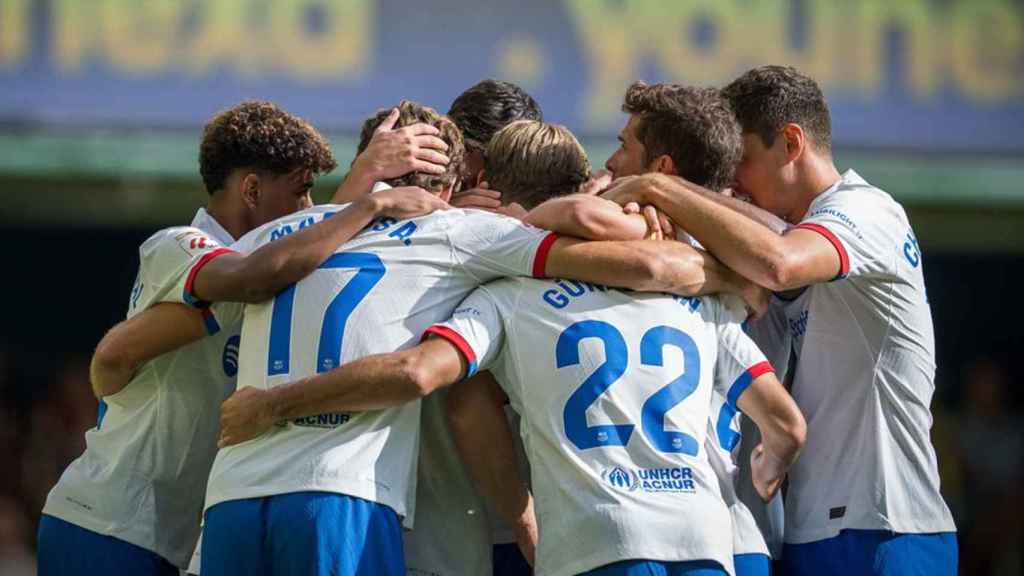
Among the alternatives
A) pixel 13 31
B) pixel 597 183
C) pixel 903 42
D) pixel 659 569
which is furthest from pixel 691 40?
pixel 659 569

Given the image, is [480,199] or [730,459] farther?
[480,199]

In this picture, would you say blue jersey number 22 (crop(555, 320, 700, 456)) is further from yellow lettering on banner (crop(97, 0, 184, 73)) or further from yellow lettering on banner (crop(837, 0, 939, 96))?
yellow lettering on banner (crop(837, 0, 939, 96))

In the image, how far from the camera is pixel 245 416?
14.6ft

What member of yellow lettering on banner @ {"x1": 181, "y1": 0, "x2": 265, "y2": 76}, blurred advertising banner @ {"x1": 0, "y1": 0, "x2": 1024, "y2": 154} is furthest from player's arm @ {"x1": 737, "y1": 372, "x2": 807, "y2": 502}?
yellow lettering on banner @ {"x1": 181, "y1": 0, "x2": 265, "y2": 76}

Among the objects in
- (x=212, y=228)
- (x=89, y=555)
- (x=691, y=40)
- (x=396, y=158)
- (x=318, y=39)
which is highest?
(x=396, y=158)

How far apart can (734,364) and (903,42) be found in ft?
23.4

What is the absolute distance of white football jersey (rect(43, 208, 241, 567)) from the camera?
497 centimetres

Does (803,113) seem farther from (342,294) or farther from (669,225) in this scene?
(342,294)

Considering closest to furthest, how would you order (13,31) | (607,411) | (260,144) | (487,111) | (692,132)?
(607,411) → (692,132) → (260,144) → (487,111) → (13,31)

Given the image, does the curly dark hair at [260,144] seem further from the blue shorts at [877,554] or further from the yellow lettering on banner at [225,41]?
the yellow lettering on banner at [225,41]

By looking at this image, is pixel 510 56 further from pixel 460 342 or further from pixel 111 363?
pixel 460 342

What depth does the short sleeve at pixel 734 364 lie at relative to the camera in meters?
4.57

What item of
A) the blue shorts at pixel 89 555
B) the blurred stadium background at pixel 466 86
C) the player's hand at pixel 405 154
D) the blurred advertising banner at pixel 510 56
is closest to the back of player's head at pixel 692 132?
the player's hand at pixel 405 154

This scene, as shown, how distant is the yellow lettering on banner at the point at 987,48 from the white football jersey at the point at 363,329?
738 cm
